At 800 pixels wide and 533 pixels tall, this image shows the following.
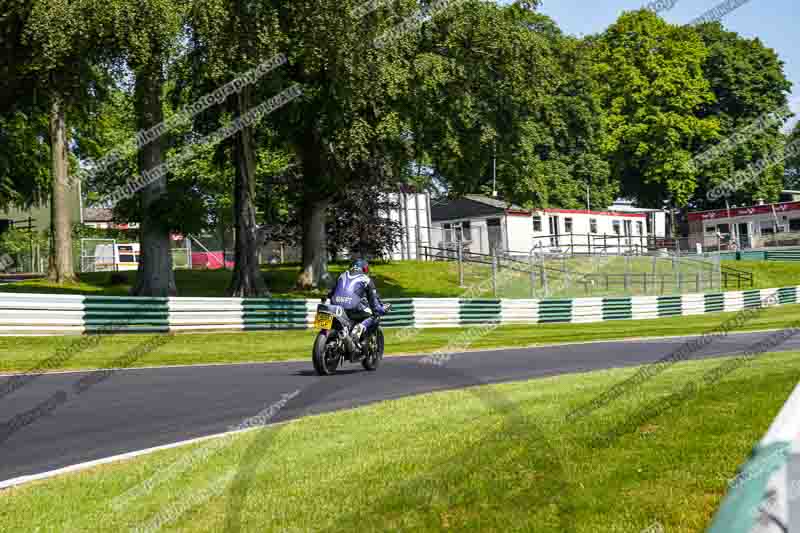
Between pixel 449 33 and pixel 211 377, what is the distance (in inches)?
753

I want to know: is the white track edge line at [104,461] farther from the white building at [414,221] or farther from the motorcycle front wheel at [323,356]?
the white building at [414,221]

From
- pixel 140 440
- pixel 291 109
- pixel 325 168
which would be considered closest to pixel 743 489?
pixel 140 440

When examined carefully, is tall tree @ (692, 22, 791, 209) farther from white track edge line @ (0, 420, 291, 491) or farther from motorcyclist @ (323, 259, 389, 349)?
white track edge line @ (0, 420, 291, 491)

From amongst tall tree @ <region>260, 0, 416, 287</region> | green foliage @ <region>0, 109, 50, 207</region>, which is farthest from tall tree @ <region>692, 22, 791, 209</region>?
green foliage @ <region>0, 109, 50, 207</region>

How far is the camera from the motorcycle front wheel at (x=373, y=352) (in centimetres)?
1489

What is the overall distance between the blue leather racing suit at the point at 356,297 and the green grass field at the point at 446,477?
5.75 metres

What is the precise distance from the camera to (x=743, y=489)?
2123 mm

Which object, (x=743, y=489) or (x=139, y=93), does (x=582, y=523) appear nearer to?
(x=743, y=489)

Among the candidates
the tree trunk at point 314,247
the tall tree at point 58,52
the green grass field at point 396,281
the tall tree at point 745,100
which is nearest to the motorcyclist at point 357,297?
the tall tree at point 58,52

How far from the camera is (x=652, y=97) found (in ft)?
216

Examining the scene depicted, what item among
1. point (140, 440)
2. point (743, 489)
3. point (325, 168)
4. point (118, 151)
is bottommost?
point (140, 440)

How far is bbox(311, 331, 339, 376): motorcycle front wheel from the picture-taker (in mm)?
13844

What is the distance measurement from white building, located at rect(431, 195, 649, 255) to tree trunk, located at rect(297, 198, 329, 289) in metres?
15.3

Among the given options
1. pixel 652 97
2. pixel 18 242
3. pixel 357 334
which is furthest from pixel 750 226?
pixel 357 334
